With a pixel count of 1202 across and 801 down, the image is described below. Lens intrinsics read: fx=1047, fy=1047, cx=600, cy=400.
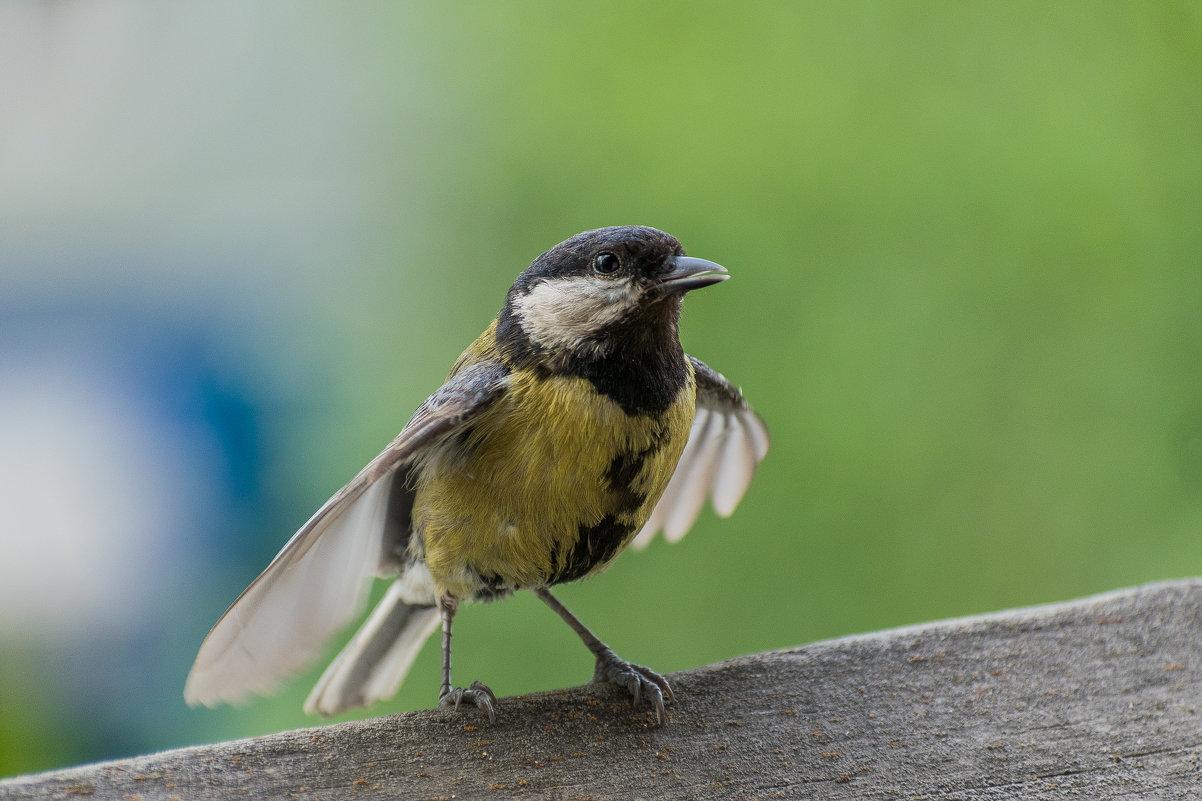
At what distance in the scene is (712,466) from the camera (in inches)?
97.2

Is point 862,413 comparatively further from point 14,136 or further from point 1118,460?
point 14,136

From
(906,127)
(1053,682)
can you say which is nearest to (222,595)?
(1053,682)

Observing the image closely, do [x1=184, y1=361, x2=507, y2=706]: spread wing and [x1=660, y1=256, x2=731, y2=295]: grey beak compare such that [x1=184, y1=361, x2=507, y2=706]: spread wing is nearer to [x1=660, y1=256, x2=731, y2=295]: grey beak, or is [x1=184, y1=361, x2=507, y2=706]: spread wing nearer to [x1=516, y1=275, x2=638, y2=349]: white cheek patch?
[x1=516, y1=275, x2=638, y2=349]: white cheek patch

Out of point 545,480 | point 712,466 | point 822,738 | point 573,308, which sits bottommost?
point 822,738

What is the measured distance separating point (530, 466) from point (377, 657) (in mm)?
770

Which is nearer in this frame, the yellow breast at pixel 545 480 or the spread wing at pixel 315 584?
the spread wing at pixel 315 584

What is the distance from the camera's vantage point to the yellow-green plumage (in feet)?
5.75

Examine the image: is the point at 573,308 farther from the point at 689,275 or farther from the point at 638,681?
the point at 638,681

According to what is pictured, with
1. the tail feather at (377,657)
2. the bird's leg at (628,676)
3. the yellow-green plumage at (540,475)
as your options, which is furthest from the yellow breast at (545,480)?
the tail feather at (377,657)

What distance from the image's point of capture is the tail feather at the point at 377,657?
7.29 ft

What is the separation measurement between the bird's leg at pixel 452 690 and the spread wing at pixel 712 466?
1.79 ft

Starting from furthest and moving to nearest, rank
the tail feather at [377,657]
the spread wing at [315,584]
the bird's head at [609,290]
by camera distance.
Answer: the tail feather at [377,657] < the bird's head at [609,290] < the spread wing at [315,584]

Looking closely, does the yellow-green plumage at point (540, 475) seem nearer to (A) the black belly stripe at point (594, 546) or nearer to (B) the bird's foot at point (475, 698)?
(A) the black belly stripe at point (594, 546)

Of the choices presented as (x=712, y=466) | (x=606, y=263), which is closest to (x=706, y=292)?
(x=712, y=466)
